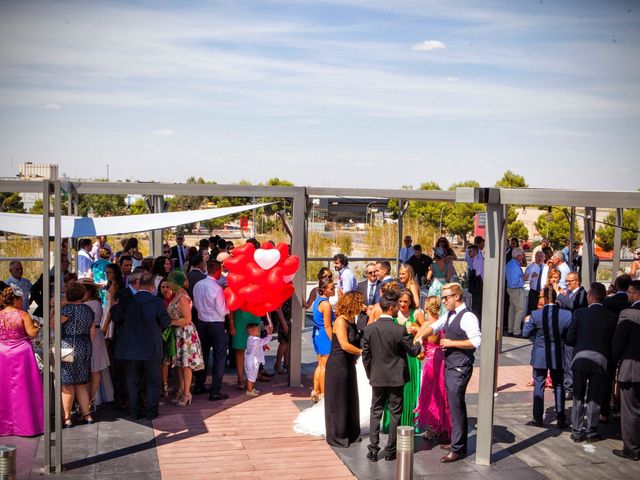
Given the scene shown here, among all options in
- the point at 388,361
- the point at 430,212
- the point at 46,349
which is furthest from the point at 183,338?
the point at 430,212

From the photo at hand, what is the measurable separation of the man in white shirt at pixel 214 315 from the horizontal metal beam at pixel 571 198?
3.56m

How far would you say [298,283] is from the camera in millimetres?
9109

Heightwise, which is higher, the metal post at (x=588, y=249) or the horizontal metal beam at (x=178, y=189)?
the horizontal metal beam at (x=178, y=189)

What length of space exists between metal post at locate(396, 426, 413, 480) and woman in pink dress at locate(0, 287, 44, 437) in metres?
3.74

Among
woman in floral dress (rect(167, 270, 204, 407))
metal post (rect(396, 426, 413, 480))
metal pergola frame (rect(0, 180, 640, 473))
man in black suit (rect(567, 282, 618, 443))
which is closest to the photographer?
metal post (rect(396, 426, 413, 480))

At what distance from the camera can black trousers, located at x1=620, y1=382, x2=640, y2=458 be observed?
674cm

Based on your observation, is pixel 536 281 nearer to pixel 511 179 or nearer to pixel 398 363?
pixel 398 363

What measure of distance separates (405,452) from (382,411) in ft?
4.81

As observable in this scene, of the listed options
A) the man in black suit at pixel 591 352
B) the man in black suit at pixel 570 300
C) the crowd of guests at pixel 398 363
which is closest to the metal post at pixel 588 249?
the man in black suit at pixel 570 300

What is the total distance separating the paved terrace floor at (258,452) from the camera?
6.25 metres

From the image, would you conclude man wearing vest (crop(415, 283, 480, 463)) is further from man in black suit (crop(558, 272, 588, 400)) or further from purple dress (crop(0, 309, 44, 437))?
purple dress (crop(0, 309, 44, 437))

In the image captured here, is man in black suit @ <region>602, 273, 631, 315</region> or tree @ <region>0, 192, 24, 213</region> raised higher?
tree @ <region>0, 192, 24, 213</region>

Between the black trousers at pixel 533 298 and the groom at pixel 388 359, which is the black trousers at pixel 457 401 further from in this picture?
the black trousers at pixel 533 298

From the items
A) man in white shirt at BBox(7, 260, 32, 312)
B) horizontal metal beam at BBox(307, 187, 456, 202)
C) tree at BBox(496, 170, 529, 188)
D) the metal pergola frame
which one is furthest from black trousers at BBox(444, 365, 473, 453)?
tree at BBox(496, 170, 529, 188)
